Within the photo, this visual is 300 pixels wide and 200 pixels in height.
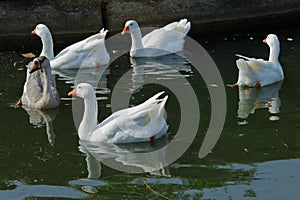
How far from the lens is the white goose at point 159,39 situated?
37.5ft

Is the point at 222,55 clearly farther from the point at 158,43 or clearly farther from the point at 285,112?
the point at 285,112

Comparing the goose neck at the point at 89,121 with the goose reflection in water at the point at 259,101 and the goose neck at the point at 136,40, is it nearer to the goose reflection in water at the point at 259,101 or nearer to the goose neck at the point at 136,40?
the goose reflection in water at the point at 259,101

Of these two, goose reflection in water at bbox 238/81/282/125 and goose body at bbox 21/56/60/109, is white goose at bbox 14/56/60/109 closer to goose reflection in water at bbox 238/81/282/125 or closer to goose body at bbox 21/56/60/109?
goose body at bbox 21/56/60/109

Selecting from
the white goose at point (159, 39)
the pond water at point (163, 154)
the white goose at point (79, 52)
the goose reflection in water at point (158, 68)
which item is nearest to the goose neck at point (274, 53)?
the pond water at point (163, 154)

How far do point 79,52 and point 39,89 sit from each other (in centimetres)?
181

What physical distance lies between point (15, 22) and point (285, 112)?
543 cm

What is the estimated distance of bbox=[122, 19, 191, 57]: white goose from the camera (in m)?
11.4

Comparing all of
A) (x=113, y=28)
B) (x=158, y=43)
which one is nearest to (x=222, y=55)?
(x=158, y=43)

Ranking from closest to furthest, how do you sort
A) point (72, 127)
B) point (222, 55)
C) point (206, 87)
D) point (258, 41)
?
point (72, 127) < point (206, 87) < point (222, 55) < point (258, 41)

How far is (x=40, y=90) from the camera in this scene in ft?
30.5

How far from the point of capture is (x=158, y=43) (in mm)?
11578

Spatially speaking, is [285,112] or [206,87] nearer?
[285,112]

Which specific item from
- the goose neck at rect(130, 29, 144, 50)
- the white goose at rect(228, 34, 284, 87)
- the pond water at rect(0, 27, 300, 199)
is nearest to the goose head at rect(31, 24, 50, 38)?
the pond water at rect(0, 27, 300, 199)

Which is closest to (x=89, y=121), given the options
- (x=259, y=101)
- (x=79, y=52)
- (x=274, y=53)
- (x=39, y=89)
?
(x=39, y=89)
